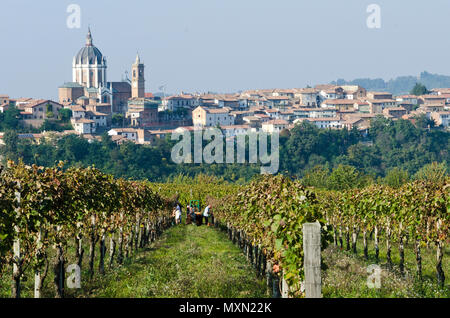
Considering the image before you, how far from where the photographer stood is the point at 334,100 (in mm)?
146625

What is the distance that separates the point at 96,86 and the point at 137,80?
29.9ft

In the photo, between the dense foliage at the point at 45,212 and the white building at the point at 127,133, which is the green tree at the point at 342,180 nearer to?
the dense foliage at the point at 45,212

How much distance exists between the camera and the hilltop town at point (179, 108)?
11150 cm

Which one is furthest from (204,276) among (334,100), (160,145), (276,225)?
(334,100)

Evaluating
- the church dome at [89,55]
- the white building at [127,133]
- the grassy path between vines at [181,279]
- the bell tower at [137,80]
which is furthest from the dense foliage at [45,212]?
the church dome at [89,55]

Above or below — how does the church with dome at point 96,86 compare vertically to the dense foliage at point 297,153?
above

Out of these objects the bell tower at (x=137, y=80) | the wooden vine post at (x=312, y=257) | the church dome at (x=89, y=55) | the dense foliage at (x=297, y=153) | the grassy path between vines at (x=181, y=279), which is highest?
the church dome at (x=89, y=55)

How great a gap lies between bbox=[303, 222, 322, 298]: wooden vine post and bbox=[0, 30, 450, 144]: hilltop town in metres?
93.8

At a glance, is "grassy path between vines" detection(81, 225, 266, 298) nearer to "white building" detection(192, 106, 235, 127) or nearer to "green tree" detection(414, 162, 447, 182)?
"green tree" detection(414, 162, 447, 182)

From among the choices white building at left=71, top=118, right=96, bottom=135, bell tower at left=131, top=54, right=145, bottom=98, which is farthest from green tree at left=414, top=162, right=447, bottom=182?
bell tower at left=131, top=54, right=145, bottom=98

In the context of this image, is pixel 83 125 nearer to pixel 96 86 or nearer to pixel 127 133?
pixel 127 133

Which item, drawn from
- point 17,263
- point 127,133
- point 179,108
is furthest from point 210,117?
point 17,263

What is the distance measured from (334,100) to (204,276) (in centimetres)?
13942

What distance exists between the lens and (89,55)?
158500 millimetres
